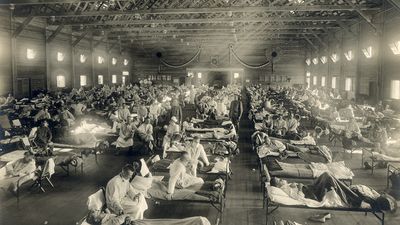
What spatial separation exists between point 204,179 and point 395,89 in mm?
12516

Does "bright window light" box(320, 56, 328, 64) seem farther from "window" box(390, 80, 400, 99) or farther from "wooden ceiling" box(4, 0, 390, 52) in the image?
"window" box(390, 80, 400, 99)

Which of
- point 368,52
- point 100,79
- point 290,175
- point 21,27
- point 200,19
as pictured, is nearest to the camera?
point 290,175

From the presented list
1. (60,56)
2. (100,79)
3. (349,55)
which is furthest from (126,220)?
(100,79)

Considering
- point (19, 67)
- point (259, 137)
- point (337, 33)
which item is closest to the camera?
point (259, 137)

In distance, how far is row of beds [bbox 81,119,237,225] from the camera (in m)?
6.68

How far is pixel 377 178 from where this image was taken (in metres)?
9.21

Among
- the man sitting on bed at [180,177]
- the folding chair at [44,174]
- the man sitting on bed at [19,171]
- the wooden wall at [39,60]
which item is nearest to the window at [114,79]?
the wooden wall at [39,60]

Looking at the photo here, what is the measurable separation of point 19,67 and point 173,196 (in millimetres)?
17369

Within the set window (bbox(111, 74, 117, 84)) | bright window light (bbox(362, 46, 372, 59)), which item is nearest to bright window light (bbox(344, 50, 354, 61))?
bright window light (bbox(362, 46, 372, 59))

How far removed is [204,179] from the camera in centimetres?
866

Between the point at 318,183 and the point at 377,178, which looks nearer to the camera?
the point at 318,183

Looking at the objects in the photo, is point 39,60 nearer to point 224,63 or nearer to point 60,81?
point 60,81

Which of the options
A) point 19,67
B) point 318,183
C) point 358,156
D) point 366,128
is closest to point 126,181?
point 318,183

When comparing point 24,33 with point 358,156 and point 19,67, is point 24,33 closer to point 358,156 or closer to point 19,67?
point 19,67
